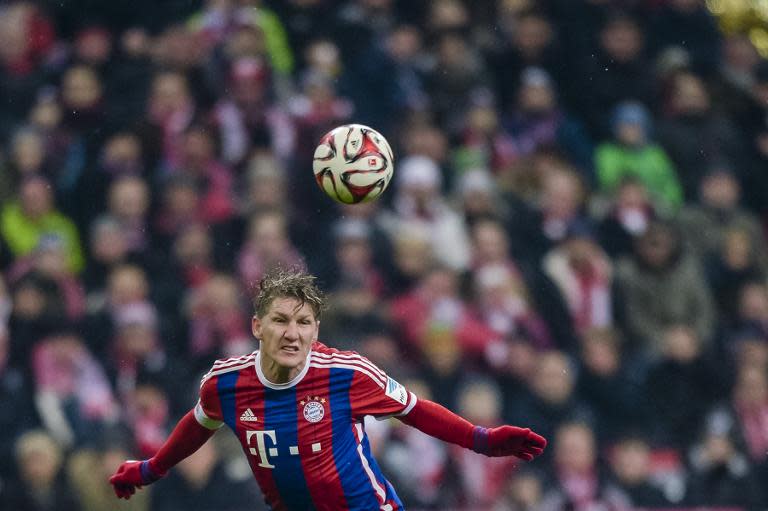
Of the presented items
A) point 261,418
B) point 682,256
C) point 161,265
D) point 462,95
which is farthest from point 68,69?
point 261,418

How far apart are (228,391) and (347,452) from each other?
1.69 feet

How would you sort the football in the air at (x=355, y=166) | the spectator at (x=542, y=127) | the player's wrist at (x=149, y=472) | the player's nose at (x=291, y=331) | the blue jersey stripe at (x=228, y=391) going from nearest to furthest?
the player's nose at (x=291, y=331), the blue jersey stripe at (x=228, y=391), the player's wrist at (x=149, y=472), the football in the air at (x=355, y=166), the spectator at (x=542, y=127)

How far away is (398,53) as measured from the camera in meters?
11.1

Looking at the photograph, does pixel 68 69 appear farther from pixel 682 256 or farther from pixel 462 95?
pixel 682 256

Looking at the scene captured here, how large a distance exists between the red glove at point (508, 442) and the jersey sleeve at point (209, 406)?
1.01 meters

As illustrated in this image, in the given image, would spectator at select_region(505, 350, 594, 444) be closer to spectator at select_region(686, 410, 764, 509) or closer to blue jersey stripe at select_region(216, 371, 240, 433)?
spectator at select_region(686, 410, 764, 509)

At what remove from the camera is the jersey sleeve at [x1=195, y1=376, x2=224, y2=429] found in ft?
17.6

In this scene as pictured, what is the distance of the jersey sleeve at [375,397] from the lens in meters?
5.33

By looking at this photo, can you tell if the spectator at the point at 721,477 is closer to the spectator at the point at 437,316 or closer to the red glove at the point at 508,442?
the spectator at the point at 437,316

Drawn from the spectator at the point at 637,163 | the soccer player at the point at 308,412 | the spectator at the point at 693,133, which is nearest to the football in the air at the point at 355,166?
the soccer player at the point at 308,412

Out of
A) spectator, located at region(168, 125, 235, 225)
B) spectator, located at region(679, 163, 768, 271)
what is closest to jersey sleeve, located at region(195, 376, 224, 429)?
spectator, located at region(168, 125, 235, 225)

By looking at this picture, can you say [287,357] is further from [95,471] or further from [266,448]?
[95,471]

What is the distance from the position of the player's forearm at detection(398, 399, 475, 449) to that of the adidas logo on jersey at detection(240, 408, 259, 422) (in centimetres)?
62

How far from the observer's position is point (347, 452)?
17.4 feet
